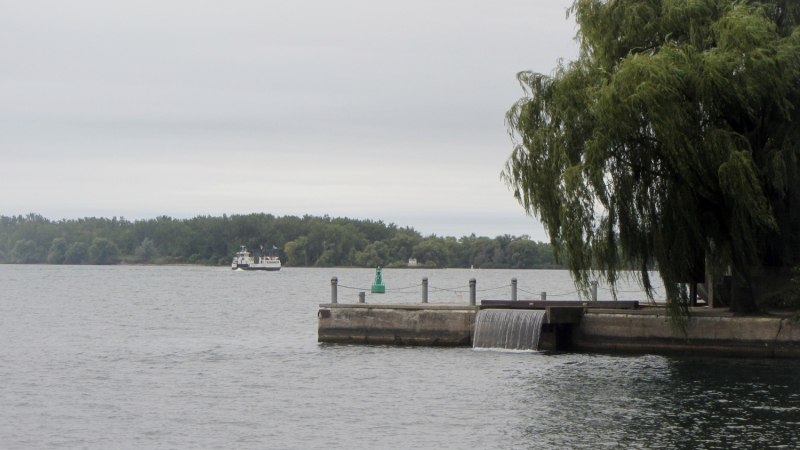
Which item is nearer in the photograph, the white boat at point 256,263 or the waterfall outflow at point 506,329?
the waterfall outflow at point 506,329

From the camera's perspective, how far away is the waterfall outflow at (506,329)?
26234mm

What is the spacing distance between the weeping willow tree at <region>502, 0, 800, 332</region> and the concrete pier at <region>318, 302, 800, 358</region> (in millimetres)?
875

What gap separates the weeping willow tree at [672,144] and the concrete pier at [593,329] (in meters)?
0.87

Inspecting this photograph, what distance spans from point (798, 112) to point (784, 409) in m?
8.63

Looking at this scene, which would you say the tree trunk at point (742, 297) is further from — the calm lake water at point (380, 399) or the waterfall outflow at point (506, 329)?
the waterfall outflow at point (506, 329)

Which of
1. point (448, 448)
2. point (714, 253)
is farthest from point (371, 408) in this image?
point (714, 253)

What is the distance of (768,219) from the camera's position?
22.0 metres

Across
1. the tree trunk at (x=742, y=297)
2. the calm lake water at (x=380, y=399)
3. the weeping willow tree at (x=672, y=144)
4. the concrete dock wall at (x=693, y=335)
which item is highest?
the weeping willow tree at (x=672, y=144)

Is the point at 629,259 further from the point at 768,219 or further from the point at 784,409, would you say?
the point at 784,409

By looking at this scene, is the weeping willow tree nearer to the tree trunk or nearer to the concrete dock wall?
the tree trunk

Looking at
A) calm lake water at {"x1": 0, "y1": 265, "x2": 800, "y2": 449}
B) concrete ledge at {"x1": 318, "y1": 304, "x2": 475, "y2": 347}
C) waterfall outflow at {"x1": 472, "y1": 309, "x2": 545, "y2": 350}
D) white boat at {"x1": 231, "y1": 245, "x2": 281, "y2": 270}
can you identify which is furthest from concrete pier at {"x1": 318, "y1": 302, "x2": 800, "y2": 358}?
white boat at {"x1": 231, "y1": 245, "x2": 281, "y2": 270}

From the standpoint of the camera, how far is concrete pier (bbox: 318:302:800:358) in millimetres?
23250

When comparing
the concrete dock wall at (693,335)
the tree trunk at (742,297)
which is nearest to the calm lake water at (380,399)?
the concrete dock wall at (693,335)

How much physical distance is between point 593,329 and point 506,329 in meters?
2.59
